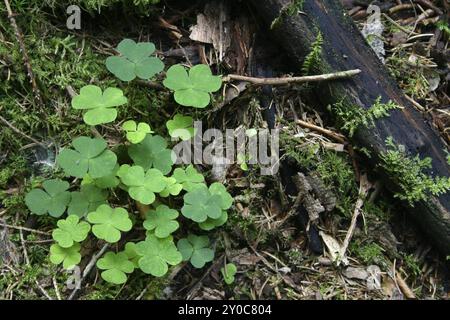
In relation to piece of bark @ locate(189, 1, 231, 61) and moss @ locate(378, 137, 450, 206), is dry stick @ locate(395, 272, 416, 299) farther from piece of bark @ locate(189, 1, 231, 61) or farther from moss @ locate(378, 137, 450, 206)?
piece of bark @ locate(189, 1, 231, 61)

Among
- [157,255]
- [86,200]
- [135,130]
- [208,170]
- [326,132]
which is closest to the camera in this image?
[157,255]

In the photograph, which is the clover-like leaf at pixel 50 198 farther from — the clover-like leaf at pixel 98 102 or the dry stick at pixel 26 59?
the dry stick at pixel 26 59

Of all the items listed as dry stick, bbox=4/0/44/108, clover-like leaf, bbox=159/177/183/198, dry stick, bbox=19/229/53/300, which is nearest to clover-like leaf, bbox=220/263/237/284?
clover-like leaf, bbox=159/177/183/198

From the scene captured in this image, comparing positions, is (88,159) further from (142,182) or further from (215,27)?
(215,27)


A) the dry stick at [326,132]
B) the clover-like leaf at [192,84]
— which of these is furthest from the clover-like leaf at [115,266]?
the dry stick at [326,132]

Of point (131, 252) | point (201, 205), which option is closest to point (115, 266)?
point (131, 252)

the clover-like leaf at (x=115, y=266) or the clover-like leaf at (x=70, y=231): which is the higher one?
the clover-like leaf at (x=70, y=231)
